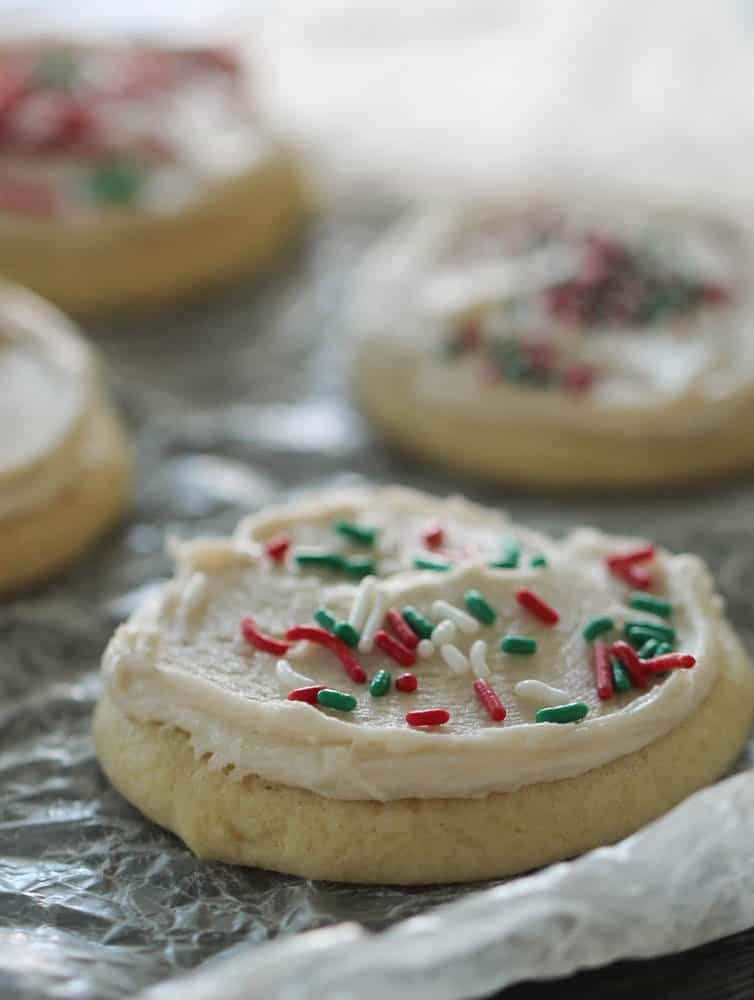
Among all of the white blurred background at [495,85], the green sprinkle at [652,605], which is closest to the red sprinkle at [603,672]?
the green sprinkle at [652,605]

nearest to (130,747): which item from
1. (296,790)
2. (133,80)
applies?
(296,790)

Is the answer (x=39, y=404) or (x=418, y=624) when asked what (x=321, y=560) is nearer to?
(x=418, y=624)

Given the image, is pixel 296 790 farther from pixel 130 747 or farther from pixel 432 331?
pixel 432 331

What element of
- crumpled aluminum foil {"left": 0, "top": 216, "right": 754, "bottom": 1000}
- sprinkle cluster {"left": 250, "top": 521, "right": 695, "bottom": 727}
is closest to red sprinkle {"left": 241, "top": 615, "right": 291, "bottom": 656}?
sprinkle cluster {"left": 250, "top": 521, "right": 695, "bottom": 727}

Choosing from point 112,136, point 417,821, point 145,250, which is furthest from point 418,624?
point 112,136

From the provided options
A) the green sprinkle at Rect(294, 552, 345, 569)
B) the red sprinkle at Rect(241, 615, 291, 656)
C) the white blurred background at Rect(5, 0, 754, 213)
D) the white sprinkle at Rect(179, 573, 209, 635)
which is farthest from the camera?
the white blurred background at Rect(5, 0, 754, 213)

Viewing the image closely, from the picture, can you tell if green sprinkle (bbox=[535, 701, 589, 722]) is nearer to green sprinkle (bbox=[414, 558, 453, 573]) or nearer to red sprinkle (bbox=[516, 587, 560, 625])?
red sprinkle (bbox=[516, 587, 560, 625])

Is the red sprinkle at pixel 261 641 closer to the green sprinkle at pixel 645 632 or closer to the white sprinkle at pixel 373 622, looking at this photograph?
the white sprinkle at pixel 373 622
